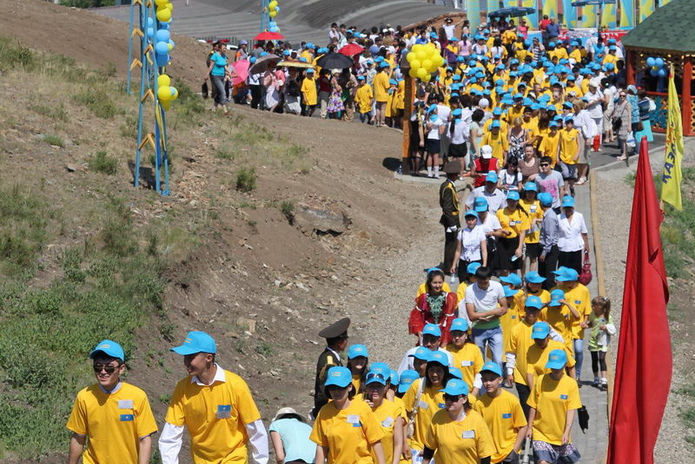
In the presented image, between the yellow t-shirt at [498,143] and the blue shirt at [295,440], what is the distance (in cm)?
1242

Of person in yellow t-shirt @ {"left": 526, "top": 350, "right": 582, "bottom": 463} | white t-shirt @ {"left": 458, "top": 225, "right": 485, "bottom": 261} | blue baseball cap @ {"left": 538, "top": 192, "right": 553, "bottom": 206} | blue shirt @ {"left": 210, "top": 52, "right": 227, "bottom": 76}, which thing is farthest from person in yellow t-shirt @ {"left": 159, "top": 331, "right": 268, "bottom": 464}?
blue shirt @ {"left": 210, "top": 52, "right": 227, "bottom": 76}

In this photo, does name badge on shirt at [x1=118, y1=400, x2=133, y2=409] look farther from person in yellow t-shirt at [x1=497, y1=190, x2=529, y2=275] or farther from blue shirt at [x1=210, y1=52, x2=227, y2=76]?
blue shirt at [x1=210, y1=52, x2=227, y2=76]

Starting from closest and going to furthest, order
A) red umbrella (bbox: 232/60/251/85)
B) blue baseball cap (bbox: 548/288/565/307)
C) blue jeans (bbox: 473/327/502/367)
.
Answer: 1. blue baseball cap (bbox: 548/288/565/307)
2. blue jeans (bbox: 473/327/502/367)
3. red umbrella (bbox: 232/60/251/85)

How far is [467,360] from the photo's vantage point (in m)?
11.9

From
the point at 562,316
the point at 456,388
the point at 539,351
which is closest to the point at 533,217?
the point at 562,316

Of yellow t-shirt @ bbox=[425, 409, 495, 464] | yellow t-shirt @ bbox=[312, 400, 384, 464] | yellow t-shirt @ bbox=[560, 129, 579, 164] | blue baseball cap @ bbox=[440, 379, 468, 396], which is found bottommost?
yellow t-shirt @ bbox=[560, 129, 579, 164]

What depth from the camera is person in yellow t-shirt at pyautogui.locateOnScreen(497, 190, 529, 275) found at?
17.3m

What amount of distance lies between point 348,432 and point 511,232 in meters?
8.22

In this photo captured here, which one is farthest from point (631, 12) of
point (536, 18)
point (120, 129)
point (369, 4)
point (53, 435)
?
point (53, 435)

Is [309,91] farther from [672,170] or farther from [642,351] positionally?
[642,351]

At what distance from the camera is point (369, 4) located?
55.7m

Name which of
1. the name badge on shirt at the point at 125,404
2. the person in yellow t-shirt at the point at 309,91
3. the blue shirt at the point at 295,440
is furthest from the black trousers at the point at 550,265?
the person in yellow t-shirt at the point at 309,91

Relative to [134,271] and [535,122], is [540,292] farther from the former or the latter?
[535,122]

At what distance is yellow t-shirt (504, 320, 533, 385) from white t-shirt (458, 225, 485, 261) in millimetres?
3736
